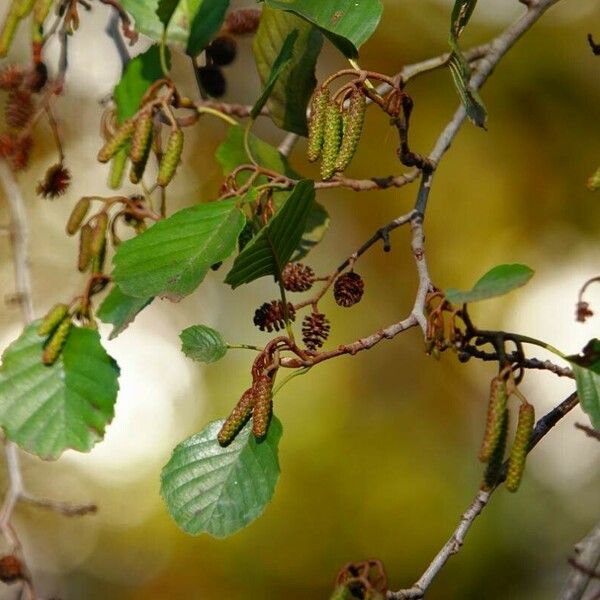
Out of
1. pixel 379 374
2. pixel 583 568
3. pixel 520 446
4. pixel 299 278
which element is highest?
pixel 379 374

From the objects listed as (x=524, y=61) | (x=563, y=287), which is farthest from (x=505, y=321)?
(x=524, y=61)

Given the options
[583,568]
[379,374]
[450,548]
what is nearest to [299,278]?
[450,548]

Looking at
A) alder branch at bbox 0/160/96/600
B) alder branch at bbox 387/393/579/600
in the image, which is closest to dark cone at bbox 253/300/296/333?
alder branch at bbox 387/393/579/600

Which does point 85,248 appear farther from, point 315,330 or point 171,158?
point 315,330

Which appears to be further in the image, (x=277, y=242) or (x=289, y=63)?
(x=289, y=63)

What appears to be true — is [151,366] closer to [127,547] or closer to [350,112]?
[127,547]

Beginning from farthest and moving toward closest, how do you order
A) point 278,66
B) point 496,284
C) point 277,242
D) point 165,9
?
point 165,9
point 278,66
point 277,242
point 496,284

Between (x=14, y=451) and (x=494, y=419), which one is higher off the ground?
(x=14, y=451)

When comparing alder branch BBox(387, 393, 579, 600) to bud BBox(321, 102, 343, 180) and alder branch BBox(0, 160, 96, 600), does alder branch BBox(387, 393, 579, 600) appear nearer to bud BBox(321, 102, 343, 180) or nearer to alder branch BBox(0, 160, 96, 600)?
bud BBox(321, 102, 343, 180)
